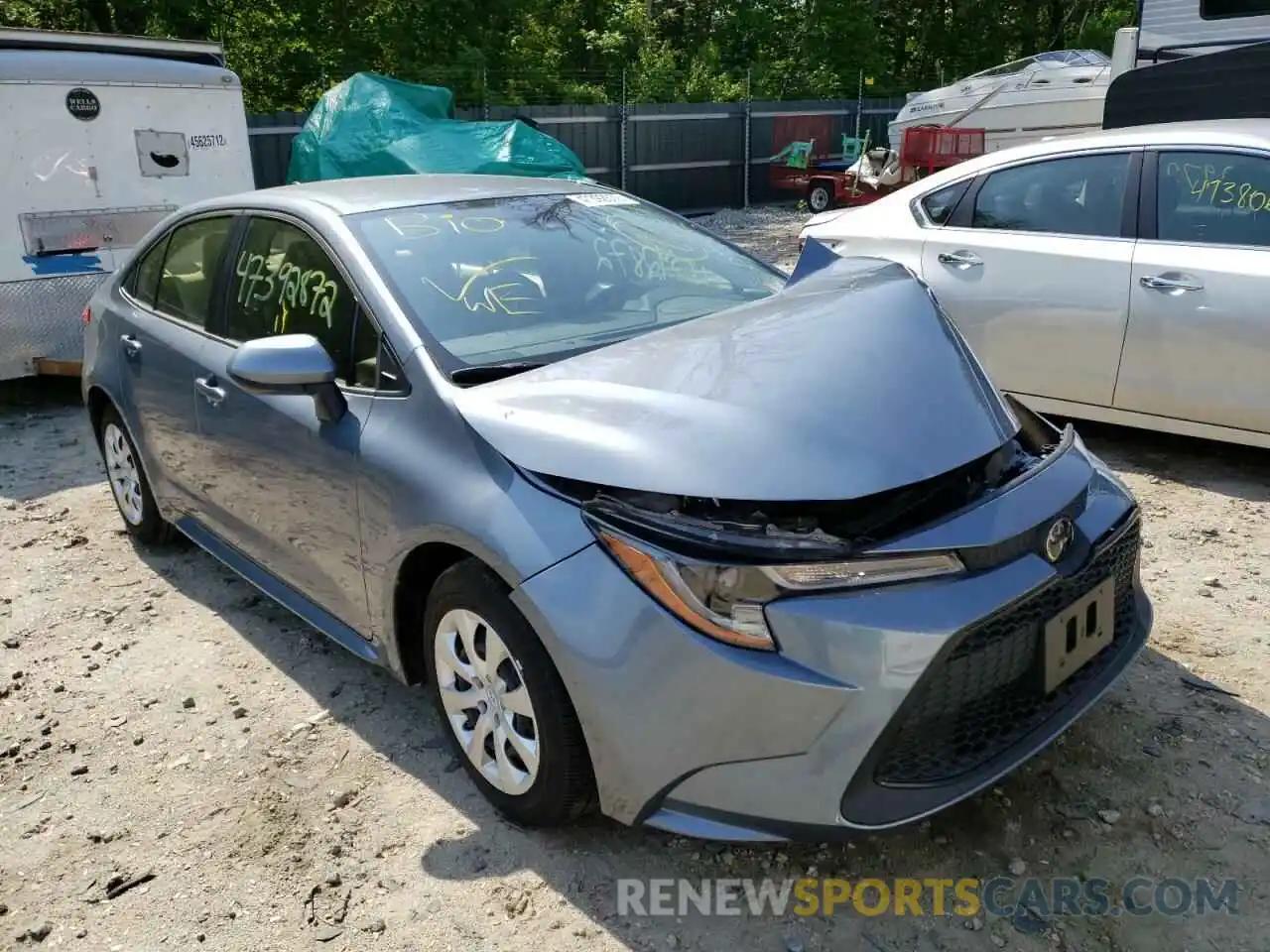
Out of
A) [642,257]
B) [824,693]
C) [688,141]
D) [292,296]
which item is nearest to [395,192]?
[292,296]

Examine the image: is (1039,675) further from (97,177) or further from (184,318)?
(97,177)

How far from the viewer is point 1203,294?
4.61m

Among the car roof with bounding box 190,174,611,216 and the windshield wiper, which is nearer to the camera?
the windshield wiper

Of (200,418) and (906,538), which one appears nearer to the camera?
(906,538)

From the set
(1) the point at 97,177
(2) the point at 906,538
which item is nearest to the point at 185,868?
(2) the point at 906,538

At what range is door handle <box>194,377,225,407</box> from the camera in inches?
142

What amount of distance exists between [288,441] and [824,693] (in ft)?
6.18

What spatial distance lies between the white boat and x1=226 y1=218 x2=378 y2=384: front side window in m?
14.9

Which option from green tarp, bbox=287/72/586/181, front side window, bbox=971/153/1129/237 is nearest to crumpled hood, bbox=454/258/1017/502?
front side window, bbox=971/153/1129/237

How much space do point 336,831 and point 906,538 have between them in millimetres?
1687

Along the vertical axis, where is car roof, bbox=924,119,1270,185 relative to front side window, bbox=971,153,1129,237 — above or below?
above

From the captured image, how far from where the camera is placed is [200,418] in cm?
375

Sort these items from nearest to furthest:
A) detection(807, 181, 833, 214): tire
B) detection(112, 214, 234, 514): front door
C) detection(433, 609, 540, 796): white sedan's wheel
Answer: detection(433, 609, 540, 796): white sedan's wheel, detection(112, 214, 234, 514): front door, detection(807, 181, 833, 214): tire

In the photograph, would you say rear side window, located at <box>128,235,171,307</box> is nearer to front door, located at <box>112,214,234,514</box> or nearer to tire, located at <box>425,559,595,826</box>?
front door, located at <box>112,214,234,514</box>
